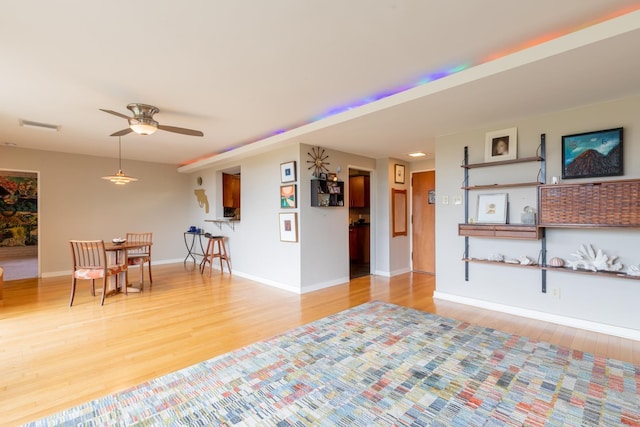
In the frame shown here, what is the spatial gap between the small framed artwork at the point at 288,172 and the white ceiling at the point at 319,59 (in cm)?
96

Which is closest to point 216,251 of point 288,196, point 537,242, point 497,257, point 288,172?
point 288,196

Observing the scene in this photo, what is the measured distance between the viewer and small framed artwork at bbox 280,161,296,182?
4.79m

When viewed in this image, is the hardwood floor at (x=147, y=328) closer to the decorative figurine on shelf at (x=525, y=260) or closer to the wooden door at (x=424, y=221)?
the decorative figurine on shelf at (x=525, y=260)

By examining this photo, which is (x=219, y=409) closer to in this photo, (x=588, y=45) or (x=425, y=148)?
(x=588, y=45)

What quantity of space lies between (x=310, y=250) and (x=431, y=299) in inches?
76.6

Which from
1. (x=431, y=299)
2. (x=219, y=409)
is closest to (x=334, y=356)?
(x=219, y=409)

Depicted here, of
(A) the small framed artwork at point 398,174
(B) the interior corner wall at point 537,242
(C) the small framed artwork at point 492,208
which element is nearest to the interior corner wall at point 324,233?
(A) the small framed artwork at point 398,174

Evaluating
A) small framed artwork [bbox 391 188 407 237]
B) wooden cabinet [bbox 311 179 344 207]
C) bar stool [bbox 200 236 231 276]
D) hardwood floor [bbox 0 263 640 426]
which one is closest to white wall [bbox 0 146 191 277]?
hardwood floor [bbox 0 263 640 426]

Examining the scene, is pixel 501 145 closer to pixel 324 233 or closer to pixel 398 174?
pixel 398 174

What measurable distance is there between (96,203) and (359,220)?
605 centimetres

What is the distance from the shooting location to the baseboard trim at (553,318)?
296cm

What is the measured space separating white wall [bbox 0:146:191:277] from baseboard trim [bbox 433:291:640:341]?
6.65 m

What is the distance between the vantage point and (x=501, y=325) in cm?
328

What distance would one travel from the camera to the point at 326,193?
16.5 ft
